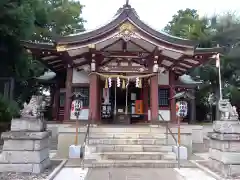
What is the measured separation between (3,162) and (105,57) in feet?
24.4

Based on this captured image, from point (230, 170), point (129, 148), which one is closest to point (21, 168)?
point (129, 148)

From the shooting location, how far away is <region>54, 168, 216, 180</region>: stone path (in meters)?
6.80

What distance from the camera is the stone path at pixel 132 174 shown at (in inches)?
268

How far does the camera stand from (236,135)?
22.5ft

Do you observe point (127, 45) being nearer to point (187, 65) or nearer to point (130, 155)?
point (187, 65)

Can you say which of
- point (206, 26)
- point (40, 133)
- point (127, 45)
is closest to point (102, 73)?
point (127, 45)

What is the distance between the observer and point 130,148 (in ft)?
30.8

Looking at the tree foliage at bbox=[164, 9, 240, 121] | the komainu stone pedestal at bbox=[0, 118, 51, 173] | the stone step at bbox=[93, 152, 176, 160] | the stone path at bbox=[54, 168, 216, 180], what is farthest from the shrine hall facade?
the tree foliage at bbox=[164, 9, 240, 121]

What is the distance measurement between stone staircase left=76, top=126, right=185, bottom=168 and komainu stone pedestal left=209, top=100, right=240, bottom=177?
1.77 m

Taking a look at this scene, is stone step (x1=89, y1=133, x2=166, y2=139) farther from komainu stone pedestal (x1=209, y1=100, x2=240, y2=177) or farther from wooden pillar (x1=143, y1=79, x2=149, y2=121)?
wooden pillar (x1=143, y1=79, x2=149, y2=121)

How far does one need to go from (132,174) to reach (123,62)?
7.27 metres

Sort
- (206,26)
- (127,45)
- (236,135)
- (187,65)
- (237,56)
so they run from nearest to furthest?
(236,135)
(127,45)
(187,65)
(237,56)
(206,26)

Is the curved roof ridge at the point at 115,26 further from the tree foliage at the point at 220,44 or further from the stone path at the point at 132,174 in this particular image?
the tree foliage at the point at 220,44

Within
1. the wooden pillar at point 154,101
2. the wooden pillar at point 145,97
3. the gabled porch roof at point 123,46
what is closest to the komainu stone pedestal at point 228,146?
the wooden pillar at point 154,101
